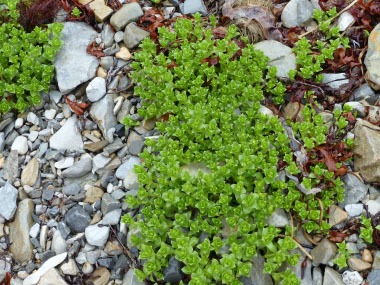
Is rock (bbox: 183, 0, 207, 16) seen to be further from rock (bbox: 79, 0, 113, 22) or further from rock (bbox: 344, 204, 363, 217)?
rock (bbox: 344, 204, 363, 217)

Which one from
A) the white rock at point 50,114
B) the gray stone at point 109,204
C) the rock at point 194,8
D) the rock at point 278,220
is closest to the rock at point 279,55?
the rock at point 194,8

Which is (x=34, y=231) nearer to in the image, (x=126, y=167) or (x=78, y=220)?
(x=78, y=220)

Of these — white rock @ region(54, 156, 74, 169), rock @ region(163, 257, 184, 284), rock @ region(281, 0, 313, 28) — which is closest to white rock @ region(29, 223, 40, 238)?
white rock @ region(54, 156, 74, 169)

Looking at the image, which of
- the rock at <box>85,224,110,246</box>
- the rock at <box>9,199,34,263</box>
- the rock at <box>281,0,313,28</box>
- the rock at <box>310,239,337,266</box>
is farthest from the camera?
the rock at <box>281,0,313,28</box>

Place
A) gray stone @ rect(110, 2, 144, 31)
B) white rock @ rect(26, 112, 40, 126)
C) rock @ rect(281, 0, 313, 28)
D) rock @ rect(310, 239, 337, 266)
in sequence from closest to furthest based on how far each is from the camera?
rock @ rect(310, 239, 337, 266), white rock @ rect(26, 112, 40, 126), rock @ rect(281, 0, 313, 28), gray stone @ rect(110, 2, 144, 31)

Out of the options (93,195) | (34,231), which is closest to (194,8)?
(93,195)

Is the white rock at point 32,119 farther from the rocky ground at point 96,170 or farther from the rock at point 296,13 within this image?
the rock at point 296,13

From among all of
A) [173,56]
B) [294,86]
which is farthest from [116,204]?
[294,86]
